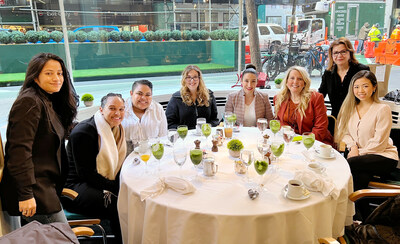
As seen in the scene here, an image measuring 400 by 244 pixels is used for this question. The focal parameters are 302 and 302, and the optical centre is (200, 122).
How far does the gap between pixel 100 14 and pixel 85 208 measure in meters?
3.28

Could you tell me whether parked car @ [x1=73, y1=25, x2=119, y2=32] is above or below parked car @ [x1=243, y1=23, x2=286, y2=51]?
above

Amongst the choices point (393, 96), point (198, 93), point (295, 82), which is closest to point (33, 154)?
point (198, 93)

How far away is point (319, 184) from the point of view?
1.73 meters

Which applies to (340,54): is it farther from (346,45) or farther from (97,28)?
(97,28)

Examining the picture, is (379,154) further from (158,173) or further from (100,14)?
(100,14)

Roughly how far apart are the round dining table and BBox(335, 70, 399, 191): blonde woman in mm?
652

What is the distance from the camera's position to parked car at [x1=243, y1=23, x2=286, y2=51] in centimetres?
546

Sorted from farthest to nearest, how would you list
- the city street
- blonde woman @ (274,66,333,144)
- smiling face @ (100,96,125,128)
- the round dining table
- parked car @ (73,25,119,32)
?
parked car @ (73,25,119,32)
the city street
blonde woman @ (274,66,333,144)
smiling face @ (100,96,125,128)
the round dining table

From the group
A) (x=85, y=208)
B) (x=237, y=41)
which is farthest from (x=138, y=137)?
(x=237, y=41)

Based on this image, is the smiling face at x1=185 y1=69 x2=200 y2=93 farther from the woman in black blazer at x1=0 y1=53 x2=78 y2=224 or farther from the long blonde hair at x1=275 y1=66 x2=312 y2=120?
the woman in black blazer at x1=0 y1=53 x2=78 y2=224

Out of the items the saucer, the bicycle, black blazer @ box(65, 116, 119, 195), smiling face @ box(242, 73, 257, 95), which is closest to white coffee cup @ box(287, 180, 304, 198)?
the saucer

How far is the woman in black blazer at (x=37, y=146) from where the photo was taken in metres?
1.68

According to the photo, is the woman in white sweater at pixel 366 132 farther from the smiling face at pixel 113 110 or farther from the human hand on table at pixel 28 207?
the human hand on table at pixel 28 207

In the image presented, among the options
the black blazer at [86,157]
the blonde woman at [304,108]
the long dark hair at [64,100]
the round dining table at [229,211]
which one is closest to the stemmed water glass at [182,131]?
the round dining table at [229,211]
